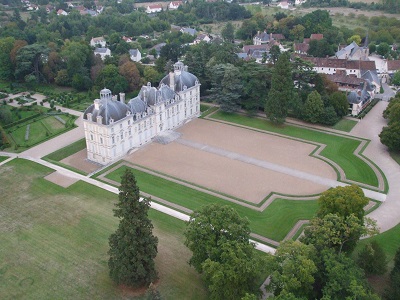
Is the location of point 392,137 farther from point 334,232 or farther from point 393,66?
point 393,66

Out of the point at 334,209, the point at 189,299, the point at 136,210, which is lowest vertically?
the point at 189,299

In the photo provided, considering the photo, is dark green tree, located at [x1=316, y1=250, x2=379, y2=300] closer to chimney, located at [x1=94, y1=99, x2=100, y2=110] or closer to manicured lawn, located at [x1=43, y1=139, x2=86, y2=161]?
chimney, located at [x1=94, y1=99, x2=100, y2=110]

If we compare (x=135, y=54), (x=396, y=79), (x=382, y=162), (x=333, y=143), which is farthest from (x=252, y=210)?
(x=135, y=54)

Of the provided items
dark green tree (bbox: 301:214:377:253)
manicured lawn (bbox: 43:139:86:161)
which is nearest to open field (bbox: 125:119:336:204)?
manicured lawn (bbox: 43:139:86:161)

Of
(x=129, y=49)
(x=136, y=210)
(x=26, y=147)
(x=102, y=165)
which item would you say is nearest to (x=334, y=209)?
(x=136, y=210)

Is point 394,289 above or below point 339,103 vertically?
below

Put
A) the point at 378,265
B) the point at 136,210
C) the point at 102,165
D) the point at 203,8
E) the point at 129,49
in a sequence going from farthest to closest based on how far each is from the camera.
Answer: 1. the point at 203,8
2. the point at 129,49
3. the point at 102,165
4. the point at 378,265
5. the point at 136,210

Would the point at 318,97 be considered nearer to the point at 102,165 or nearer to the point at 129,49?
the point at 102,165
